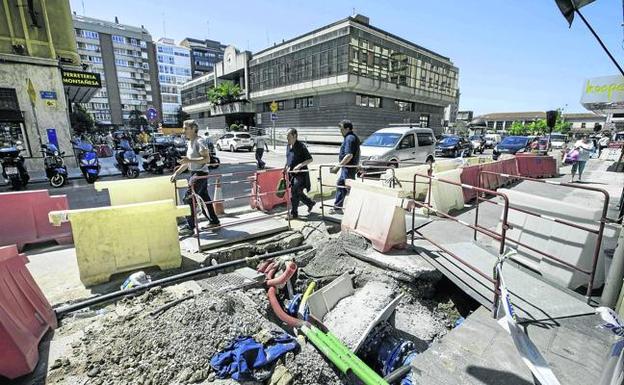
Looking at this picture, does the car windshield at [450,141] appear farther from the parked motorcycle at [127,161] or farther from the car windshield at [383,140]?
the parked motorcycle at [127,161]

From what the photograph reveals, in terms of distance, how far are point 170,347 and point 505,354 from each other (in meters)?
2.80

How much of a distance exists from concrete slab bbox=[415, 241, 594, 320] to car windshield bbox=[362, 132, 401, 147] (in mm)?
7979

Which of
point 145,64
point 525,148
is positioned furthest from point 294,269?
point 145,64

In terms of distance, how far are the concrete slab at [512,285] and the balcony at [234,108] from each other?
4324 cm

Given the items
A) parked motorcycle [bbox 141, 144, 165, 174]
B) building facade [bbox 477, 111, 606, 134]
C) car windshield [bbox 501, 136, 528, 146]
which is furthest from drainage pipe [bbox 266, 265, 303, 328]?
building facade [bbox 477, 111, 606, 134]

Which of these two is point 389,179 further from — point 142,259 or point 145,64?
point 145,64

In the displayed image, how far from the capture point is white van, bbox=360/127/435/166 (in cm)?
1146

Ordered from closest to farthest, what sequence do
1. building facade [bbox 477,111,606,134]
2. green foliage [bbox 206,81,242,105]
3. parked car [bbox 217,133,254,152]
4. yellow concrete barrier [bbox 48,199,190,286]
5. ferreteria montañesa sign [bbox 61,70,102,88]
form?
yellow concrete barrier [bbox 48,199,190,286] < ferreteria montañesa sign [bbox 61,70,102,88] < parked car [bbox 217,133,254,152] < green foliage [bbox 206,81,242,105] < building facade [bbox 477,111,606,134]

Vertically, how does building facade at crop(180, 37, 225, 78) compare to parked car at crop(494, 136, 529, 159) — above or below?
above

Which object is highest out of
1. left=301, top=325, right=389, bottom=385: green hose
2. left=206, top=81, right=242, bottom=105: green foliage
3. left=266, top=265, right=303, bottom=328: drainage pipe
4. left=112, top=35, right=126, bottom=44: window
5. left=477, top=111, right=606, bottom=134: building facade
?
left=112, top=35, right=126, bottom=44: window

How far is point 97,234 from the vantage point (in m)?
3.96

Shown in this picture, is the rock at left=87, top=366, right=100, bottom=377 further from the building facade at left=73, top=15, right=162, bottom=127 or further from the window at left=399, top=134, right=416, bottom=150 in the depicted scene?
the building facade at left=73, top=15, right=162, bottom=127

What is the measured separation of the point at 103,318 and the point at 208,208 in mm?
2574

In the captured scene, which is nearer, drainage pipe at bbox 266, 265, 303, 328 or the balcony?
drainage pipe at bbox 266, 265, 303, 328
